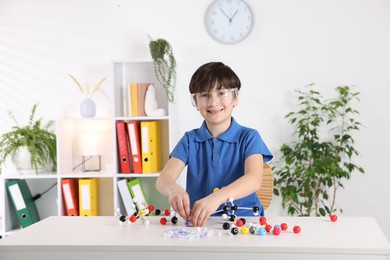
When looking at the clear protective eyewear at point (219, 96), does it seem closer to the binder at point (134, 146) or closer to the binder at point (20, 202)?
the binder at point (134, 146)

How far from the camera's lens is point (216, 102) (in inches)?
84.4

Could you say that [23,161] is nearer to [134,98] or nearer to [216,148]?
[134,98]

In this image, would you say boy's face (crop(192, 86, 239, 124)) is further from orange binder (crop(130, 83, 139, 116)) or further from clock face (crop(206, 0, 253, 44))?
clock face (crop(206, 0, 253, 44))

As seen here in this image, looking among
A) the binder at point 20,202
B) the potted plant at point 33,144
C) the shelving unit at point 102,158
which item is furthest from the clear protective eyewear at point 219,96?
the binder at point 20,202

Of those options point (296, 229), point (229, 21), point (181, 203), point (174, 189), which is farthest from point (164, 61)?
point (296, 229)

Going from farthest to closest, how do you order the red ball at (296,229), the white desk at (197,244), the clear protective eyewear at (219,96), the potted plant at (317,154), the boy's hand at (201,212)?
the potted plant at (317,154)
the clear protective eyewear at (219,96)
the boy's hand at (201,212)
the red ball at (296,229)
the white desk at (197,244)

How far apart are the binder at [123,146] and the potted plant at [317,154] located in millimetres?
1083

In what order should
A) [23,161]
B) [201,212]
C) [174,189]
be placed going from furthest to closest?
[23,161], [174,189], [201,212]

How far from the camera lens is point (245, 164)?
2.15 meters

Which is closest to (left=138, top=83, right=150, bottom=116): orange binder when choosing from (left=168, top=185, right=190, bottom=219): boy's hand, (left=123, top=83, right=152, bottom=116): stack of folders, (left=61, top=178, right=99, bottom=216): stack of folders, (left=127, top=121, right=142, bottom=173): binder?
(left=123, top=83, right=152, bottom=116): stack of folders

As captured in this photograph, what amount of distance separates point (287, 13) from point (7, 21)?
2189 millimetres

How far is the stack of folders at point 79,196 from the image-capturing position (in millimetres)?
3938

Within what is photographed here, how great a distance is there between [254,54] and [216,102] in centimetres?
198

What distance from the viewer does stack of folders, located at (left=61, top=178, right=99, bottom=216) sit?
12.9ft
